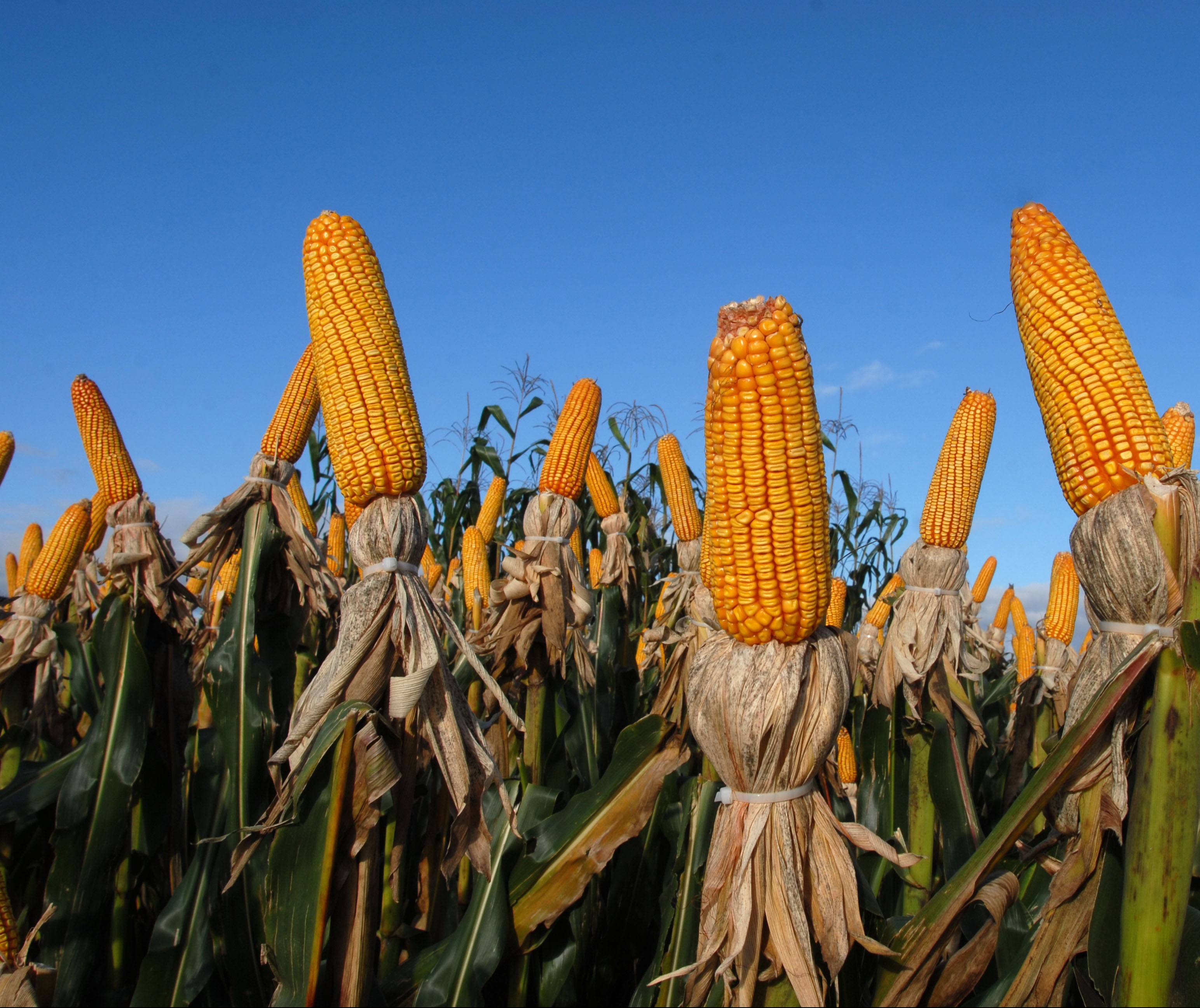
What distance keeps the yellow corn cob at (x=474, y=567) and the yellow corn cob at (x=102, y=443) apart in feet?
9.68

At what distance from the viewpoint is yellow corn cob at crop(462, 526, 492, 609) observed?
714 cm

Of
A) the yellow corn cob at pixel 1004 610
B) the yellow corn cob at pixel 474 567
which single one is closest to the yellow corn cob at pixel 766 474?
the yellow corn cob at pixel 474 567

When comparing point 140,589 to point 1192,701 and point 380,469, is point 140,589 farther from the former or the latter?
point 1192,701

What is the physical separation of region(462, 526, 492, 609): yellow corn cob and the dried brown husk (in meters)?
4.96

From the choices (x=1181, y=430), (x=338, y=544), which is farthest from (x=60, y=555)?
(x=1181, y=430)

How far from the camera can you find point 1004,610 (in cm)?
1382

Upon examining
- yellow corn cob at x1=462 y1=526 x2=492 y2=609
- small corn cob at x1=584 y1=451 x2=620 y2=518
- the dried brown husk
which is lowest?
the dried brown husk

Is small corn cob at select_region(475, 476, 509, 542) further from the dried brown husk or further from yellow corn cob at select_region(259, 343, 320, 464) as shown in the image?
the dried brown husk

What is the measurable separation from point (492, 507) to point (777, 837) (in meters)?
8.26

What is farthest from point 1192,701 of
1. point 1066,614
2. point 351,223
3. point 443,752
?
point 1066,614

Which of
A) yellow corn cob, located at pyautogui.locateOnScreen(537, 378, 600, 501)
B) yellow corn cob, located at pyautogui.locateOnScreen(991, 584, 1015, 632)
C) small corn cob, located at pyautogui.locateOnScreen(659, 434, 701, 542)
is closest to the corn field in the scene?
yellow corn cob, located at pyautogui.locateOnScreen(537, 378, 600, 501)

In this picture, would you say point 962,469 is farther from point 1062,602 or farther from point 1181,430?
point 1062,602

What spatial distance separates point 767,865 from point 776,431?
43.1 inches

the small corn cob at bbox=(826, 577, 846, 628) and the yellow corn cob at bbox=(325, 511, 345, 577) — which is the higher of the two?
the yellow corn cob at bbox=(325, 511, 345, 577)
